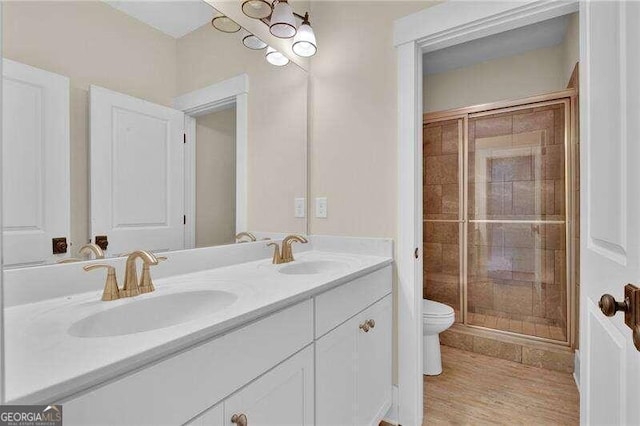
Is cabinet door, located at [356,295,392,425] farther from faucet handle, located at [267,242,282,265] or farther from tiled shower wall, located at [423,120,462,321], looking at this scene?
tiled shower wall, located at [423,120,462,321]

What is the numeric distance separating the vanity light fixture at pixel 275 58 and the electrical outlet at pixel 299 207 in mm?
756

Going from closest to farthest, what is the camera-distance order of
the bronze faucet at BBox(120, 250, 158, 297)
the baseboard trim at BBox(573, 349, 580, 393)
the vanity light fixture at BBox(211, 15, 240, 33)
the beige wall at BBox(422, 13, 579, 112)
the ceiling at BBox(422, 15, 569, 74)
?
the bronze faucet at BBox(120, 250, 158, 297), the vanity light fixture at BBox(211, 15, 240, 33), the baseboard trim at BBox(573, 349, 580, 393), the ceiling at BBox(422, 15, 569, 74), the beige wall at BBox(422, 13, 579, 112)

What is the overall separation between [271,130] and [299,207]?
0.46 meters

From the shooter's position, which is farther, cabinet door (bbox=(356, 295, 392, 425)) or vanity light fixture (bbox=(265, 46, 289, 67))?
vanity light fixture (bbox=(265, 46, 289, 67))

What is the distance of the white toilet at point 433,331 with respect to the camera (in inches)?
82.2

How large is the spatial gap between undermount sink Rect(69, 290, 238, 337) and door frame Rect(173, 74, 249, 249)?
323 mm

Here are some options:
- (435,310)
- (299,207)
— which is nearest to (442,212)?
(435,310)

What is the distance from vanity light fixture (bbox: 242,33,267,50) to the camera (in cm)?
158

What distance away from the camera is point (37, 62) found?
88 centimetres

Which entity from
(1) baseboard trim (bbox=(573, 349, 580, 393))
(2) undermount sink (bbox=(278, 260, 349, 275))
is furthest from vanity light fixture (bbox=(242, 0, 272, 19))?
(1) baseboard trim (bbox=(573, 349, 580, 393))

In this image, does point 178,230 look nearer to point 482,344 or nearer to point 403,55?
point 403,55

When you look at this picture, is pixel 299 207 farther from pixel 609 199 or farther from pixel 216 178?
pixel 609 199

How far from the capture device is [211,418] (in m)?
0.71

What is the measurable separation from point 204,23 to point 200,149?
0.53m
